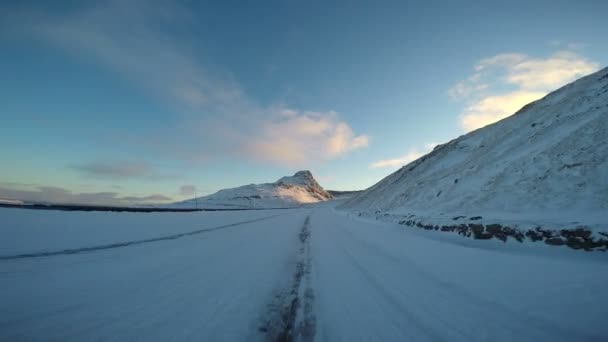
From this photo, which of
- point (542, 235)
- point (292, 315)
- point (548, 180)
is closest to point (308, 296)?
point (292, 315)

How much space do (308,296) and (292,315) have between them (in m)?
0.78

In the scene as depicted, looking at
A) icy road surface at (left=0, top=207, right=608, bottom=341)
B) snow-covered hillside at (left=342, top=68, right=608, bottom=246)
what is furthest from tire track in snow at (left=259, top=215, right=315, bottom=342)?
snow-covered hillside at (left=342, top=68, right=608, bottom=246)

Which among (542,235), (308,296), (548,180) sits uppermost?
(548,180)

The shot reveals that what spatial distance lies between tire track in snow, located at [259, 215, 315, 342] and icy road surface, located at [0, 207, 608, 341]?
0.9 inches

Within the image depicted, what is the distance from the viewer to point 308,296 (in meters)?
4.21

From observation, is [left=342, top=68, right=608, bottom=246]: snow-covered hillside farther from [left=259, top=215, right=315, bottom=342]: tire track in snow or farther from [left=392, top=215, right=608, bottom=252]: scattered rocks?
[left=259, top=215, right=315, bottom=342]: tire track in snow

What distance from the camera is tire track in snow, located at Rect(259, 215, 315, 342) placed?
115 inches

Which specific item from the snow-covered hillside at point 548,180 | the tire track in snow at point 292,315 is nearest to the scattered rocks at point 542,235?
the snow-covered hillside at point 548,180

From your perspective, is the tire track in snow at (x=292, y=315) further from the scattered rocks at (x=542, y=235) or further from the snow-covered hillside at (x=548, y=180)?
the snow-covered hillside at (x=548, y=180)

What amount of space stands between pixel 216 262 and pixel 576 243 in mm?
9452

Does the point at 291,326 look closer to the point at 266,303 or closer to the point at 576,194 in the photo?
the point at 266,303

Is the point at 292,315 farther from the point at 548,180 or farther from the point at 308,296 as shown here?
the point at 548,180

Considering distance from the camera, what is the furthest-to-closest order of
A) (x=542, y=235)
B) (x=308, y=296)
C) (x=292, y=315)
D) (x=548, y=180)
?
(x=548, y=180), (x=542, y=235), (x=308, y=296), (x=292, y=315)

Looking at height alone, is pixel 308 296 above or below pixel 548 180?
below
